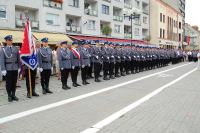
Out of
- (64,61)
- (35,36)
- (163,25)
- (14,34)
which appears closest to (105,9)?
(35,36)

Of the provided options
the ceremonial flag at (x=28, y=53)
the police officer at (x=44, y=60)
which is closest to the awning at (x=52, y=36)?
the police officer at (x=44, y=60)

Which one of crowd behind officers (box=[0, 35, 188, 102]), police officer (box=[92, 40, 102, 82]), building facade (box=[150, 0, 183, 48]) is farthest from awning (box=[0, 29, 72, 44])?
building facade (box=[150, 0, 183, 48])

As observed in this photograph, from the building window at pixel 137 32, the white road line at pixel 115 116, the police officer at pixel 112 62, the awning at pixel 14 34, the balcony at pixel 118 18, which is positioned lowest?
the white road line at pixel 115 116

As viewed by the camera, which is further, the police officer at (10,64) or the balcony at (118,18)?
the balcony at (118,18)

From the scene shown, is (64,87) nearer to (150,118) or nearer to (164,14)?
(150,118)

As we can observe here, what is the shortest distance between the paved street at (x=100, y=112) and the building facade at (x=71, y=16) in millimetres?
18418

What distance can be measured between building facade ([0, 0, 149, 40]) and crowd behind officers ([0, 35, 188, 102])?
1152 cm

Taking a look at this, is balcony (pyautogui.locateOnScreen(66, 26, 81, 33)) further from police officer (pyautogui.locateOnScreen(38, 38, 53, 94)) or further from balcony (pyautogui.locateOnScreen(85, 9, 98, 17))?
police officer (pyautogui.locateOnScreen(38, 38, 53, 94))

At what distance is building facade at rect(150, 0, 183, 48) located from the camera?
6762 cm

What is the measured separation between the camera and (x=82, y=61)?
618 inches

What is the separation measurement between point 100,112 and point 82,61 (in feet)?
22.8

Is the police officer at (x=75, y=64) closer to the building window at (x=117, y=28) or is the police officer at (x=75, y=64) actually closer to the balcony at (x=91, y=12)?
the balcony at (x=91, y=12)

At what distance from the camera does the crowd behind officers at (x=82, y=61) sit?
11.0m

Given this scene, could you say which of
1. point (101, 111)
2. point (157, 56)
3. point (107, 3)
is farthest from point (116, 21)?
point (101, 111)
